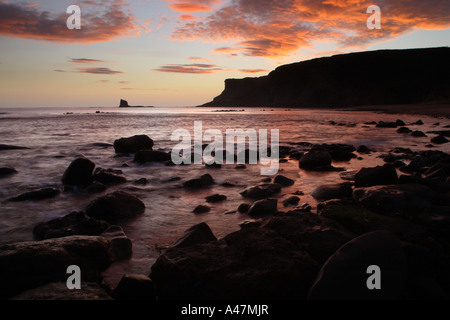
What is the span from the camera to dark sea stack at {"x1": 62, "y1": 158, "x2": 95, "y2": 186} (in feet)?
21.1

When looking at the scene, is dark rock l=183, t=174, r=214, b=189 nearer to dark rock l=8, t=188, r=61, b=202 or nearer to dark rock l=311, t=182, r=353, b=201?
dark rock l=311, t=182, r=353, b=201

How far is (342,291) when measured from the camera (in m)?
2.15

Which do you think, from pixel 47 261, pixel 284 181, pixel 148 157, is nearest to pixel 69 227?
pixel 47 261

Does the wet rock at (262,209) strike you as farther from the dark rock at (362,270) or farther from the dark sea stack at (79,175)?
the dark sea stack at (79,175)

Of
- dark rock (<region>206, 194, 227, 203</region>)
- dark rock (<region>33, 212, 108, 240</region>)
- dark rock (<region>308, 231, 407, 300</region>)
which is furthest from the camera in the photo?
dark rock (<region>206, 194, 227, 203</region>)

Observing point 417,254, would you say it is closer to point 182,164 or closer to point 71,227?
point 71,227

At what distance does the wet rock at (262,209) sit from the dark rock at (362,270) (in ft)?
6.56

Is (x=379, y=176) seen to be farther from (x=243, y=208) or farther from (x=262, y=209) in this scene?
(x=243, y=208)

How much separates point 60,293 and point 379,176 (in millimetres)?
4947

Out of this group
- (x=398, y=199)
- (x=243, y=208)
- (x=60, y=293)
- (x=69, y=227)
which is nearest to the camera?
(x=60, y=293)

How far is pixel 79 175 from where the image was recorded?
6500 millimetres

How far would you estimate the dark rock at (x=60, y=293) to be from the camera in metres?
2.17

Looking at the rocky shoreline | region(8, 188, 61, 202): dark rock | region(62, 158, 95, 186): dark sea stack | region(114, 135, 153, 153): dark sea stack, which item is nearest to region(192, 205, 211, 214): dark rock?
the rocky shoreline

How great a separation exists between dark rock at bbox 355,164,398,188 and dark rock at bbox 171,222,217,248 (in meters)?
3.27
